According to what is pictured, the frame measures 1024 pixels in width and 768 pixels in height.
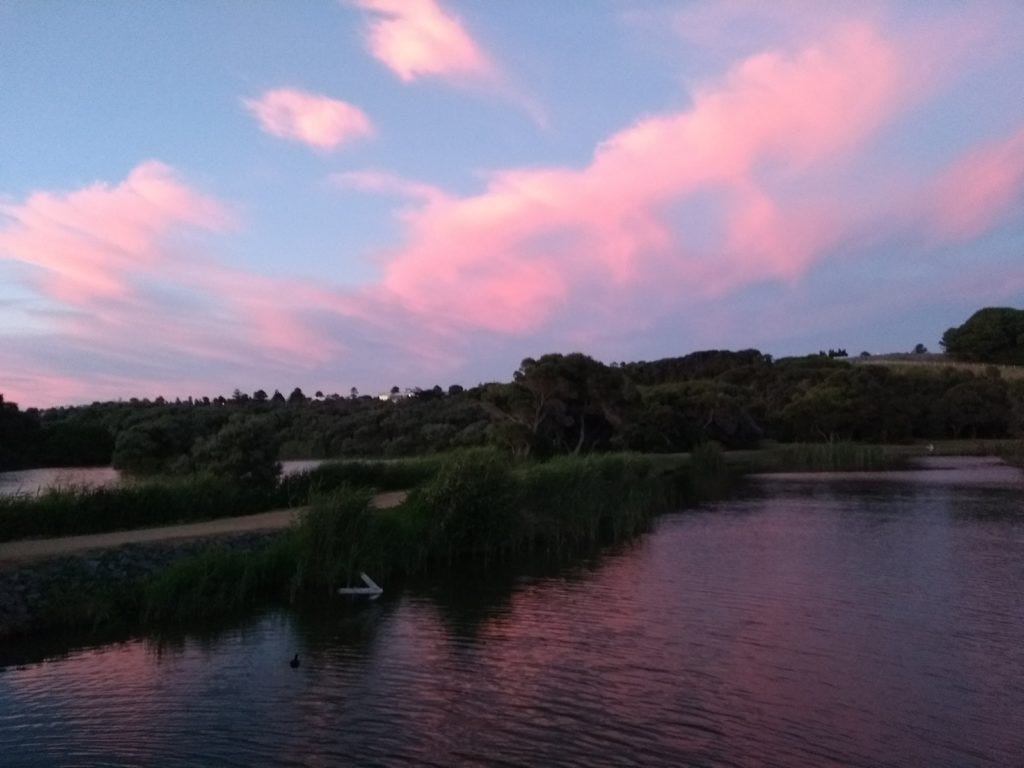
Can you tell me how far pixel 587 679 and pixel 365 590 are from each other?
26.2 feet

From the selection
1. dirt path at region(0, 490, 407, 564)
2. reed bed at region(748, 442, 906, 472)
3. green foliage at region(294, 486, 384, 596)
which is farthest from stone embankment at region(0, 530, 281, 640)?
reed bed at region(748, 442, 906, 472)

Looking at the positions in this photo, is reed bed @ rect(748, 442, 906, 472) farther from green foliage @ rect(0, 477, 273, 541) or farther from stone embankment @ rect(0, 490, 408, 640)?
stone embankment @ rect(0, 490, 408, 640)

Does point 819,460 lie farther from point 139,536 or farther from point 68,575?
→ point 68,575

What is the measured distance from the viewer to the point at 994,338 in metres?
137

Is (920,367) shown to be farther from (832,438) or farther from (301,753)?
(301,753)

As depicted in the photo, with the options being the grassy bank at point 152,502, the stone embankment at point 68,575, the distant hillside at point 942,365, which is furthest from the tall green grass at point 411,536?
the distant hillside at point 942,365

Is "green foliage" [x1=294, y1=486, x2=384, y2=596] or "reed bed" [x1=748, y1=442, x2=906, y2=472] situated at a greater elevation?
"reed bed" [x1=748, y1=442, x2=906, y2=472]

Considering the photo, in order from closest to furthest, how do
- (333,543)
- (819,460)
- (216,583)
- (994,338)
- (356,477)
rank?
(216,583) → (333,543) → (356,477) → (819,460) → (994,338)

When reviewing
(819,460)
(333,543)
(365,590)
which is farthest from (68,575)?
(819,460)

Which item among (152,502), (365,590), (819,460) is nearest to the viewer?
(365,590)

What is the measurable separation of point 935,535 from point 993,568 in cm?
598

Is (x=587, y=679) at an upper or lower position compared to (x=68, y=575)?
lower

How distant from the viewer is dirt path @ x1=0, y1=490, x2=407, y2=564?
18.8 meters

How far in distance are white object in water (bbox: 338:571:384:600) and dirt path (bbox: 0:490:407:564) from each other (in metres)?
2.58
